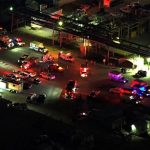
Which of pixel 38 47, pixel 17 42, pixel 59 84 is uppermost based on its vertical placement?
pixel 17 42

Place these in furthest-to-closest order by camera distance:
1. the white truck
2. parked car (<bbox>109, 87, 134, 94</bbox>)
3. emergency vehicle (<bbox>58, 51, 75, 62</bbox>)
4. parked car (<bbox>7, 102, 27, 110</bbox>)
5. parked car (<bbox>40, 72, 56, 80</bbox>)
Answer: the white truck, emergency vehicle (<bbox>58, 51, 75, 62</bbox>), parked car (<bbox>40, 72, 56, 80</bbox>), parked car (<bbox>109, 87, 134, 94</bbox>), parked car (<bbox>7, 102, 27, 110</bbox>)

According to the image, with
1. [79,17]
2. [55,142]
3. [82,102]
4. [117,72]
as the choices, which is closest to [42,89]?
[82,102]

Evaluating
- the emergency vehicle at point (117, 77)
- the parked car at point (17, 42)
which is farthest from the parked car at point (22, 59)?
the emergency vehicle at point (117, 77)

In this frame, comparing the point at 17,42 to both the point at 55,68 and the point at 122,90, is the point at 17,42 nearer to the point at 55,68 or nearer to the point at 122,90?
the point at 55,68

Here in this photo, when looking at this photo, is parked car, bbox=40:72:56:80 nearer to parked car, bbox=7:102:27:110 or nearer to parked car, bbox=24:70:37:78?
parked car, bbox=24:70:37:78

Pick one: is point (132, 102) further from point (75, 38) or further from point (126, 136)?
point (75, 38)

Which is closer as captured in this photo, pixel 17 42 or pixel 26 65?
pixel 26 65

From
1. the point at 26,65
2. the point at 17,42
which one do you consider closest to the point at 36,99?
the point at 26,65

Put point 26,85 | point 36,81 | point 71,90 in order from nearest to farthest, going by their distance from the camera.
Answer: point 71,90 → point 26,85 → point 36,81

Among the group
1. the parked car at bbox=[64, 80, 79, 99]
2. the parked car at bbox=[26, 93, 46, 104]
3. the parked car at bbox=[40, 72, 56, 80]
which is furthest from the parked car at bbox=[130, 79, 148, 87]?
the parked car at bbox=[26, 93, 46, 104]

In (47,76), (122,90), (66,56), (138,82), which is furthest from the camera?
(66,56)

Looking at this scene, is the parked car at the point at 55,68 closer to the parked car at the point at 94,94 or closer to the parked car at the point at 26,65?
the parked car at the point at 26,65
